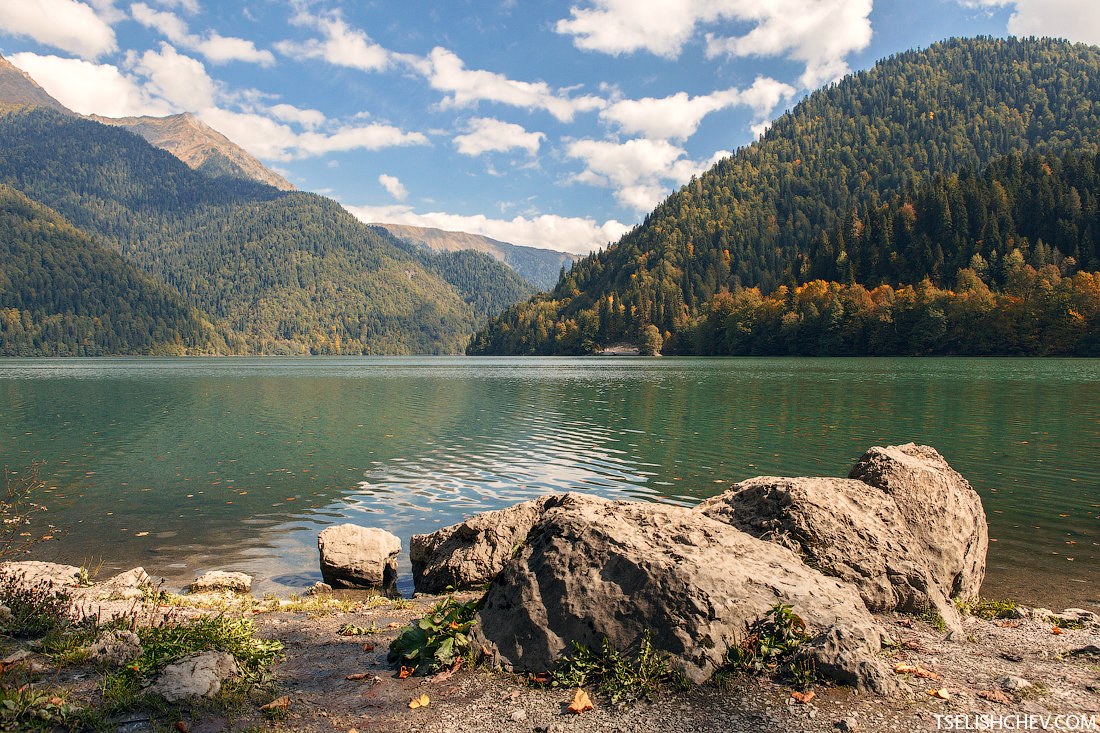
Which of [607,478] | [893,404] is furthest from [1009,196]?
[607,478]

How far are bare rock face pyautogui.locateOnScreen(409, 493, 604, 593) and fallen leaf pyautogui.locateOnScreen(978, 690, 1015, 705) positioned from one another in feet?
22.2

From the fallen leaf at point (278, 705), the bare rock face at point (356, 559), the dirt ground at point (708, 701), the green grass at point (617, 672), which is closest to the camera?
the dirt ground at point (708, 701)

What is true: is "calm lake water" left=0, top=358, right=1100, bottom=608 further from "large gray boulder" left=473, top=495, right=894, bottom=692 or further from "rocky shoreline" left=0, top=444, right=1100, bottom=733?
"large gray boulder" left=473, top=495, right=894, bottom=692

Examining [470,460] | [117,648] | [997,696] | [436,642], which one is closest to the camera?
[997,696]

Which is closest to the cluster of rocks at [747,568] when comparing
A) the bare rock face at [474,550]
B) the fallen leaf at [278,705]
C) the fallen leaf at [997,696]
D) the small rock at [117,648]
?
the fallen leaf at [997,696]

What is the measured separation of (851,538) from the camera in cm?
866

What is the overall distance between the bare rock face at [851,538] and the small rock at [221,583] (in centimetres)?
905

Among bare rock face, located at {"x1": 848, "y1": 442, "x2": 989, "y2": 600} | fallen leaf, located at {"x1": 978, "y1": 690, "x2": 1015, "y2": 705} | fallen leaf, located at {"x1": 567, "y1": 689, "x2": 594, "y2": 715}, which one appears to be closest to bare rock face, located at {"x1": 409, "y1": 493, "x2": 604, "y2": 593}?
fallen leaf, located at {"x1": 567, "y1": 689, "x2": 594, "y2": 715}

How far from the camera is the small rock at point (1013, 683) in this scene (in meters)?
5.88

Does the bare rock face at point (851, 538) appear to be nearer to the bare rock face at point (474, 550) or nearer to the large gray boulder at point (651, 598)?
the large gray boulder at point (651, 598)

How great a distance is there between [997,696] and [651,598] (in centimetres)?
340

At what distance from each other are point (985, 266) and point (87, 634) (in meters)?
175

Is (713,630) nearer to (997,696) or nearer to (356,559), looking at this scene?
(997,696)

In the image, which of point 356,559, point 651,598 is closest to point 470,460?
point 356,559
